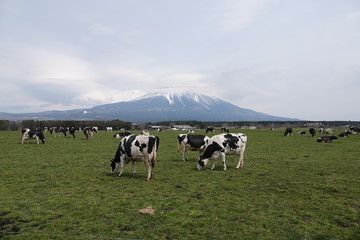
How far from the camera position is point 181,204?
771 cm

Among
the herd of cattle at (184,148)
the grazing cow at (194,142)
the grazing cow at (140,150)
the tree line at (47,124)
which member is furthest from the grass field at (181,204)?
the tree line at (47,124)

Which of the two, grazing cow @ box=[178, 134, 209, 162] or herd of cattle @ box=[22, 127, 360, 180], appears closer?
herd of cattle @ box=[22, 127, 360, 180]

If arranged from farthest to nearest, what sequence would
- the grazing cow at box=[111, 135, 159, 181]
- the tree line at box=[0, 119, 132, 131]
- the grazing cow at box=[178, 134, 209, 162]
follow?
the tree line at box=[0, 119, 132, 131] < the grazing cow at box=[178, 134, 209, 162] < the grazing cow at box=[111, 135, 159, 181]

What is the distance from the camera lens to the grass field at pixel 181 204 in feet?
19.2

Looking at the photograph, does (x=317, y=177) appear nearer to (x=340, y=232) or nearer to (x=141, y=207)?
(x=340, y=232)

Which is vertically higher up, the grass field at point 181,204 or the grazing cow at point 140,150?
the grazing cow at point 140,150

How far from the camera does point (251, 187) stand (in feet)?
32.3

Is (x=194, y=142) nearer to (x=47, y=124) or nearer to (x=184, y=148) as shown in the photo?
(x=184, y=148)

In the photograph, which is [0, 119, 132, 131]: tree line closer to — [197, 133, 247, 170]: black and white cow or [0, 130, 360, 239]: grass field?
[0, 130, 360, 239]: grass field

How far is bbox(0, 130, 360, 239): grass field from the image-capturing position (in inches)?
231

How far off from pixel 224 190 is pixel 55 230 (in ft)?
19.4

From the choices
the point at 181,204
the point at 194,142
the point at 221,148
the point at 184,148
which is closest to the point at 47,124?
the point at 184,148

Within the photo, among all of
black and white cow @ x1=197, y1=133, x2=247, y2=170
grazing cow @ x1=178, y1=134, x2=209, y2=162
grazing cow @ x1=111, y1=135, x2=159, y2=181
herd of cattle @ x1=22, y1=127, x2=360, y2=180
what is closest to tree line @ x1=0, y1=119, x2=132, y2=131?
grazing cow @ x1=178, y1=134, x2=209, y2=162

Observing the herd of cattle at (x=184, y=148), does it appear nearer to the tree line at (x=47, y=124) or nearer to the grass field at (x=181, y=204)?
the grass field at (x=181, y=204)
